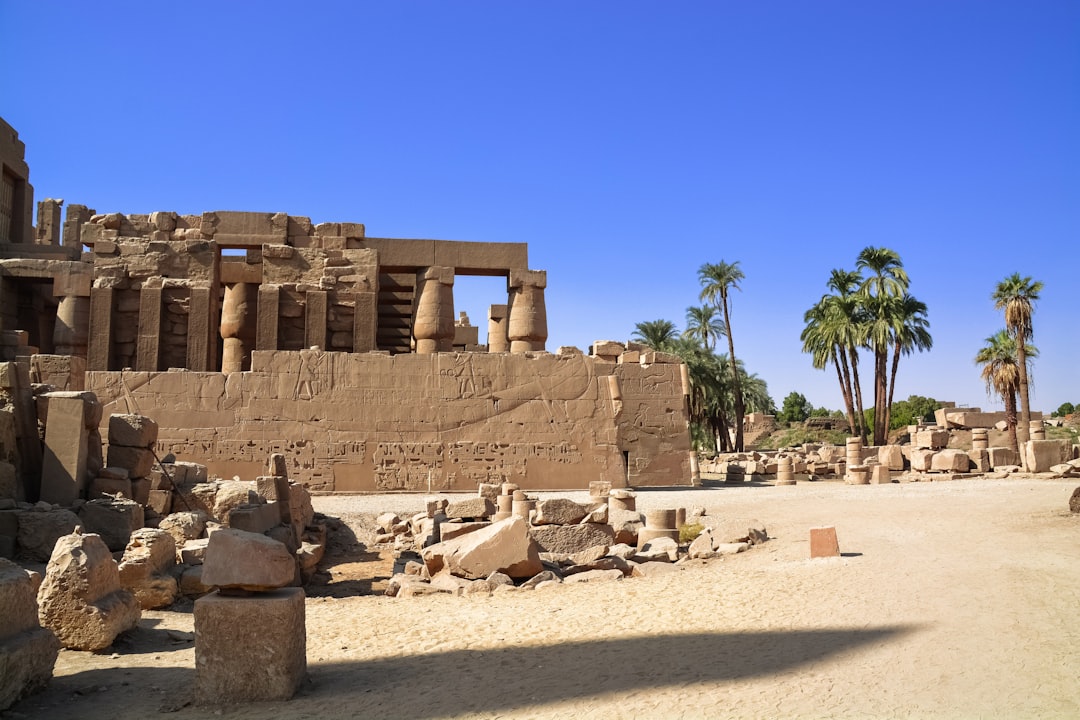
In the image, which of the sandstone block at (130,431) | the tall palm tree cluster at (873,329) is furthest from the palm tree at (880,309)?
the sandstone block at (130,431)

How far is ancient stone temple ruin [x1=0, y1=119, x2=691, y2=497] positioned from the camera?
15539mm

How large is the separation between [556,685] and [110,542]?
542cm

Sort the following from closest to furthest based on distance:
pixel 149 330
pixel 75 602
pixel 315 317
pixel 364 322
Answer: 1. pixel 75 602
2. pixel 149 330
3. pixel 315 317
4. pixel 364 322

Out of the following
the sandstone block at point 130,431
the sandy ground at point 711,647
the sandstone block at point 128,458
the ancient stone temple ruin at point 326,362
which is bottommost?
the sandy ground at point 711,647

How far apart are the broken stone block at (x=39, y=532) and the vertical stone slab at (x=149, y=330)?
10.3 m

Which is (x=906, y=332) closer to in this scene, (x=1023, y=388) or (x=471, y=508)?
(x=1023, y=388)

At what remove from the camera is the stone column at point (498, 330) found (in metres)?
19.8

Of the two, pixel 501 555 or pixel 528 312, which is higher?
pixel 528 312

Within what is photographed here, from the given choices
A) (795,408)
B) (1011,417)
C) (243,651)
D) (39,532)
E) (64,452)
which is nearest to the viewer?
(243,651)

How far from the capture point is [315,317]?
17.7m

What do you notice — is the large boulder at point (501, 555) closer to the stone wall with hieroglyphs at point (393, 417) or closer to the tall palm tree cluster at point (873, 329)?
the stone wall with hieroglyphs at point (393, 417)

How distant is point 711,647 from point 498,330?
→ 49.3 feet

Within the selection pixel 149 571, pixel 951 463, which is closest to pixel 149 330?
pixel 149 571

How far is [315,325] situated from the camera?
17.6 metres
